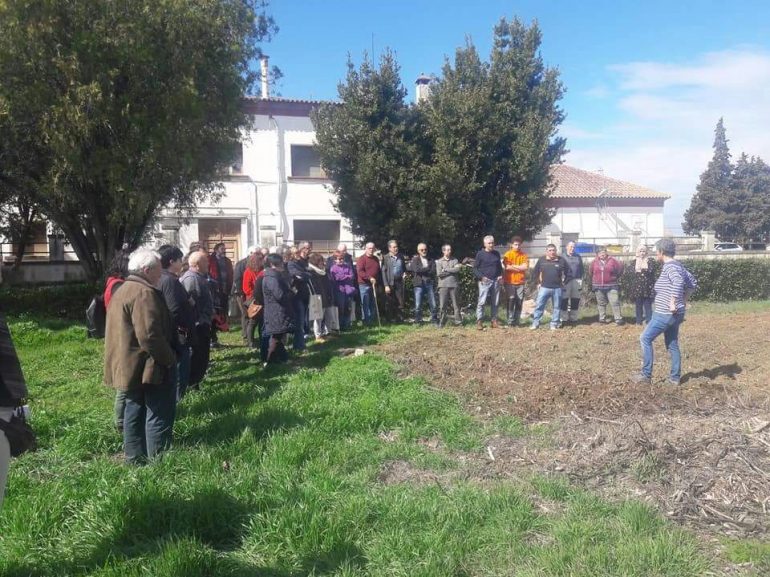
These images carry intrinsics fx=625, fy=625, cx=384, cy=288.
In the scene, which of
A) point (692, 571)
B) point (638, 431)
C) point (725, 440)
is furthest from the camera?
point (638, 431)

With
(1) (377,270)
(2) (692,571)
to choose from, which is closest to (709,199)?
(1) (377,270)

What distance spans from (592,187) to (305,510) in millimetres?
35159

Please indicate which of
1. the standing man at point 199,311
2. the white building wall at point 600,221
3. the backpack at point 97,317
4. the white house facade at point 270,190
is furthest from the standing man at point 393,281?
the white building wall at point 600,221

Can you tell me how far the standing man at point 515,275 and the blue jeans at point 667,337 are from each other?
16.5 ft

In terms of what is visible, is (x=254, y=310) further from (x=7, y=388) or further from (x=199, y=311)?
→ (x=7, y=388)

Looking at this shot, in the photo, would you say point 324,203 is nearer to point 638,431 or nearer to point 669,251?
point 669,251

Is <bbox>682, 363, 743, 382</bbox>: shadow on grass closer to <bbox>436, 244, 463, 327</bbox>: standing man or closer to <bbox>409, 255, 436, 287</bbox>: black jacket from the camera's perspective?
<bbox>436, 244, 463, 327</bbox>: standing man

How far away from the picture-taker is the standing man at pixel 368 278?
12195 millimetres

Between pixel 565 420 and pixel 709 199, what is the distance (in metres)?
48.4

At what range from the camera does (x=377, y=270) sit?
1235 centimetres

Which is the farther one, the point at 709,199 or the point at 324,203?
the point at 709,199

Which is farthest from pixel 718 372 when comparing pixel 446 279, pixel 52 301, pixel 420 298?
pixel 52 301

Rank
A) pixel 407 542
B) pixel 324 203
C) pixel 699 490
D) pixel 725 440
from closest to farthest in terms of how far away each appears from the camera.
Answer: pixel 407 542, pixel 699 490, pixel 725 440, pixel 324 203

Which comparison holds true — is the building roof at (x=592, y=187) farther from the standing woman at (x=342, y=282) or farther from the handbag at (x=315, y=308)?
the handbag at (x=315, y=308)
